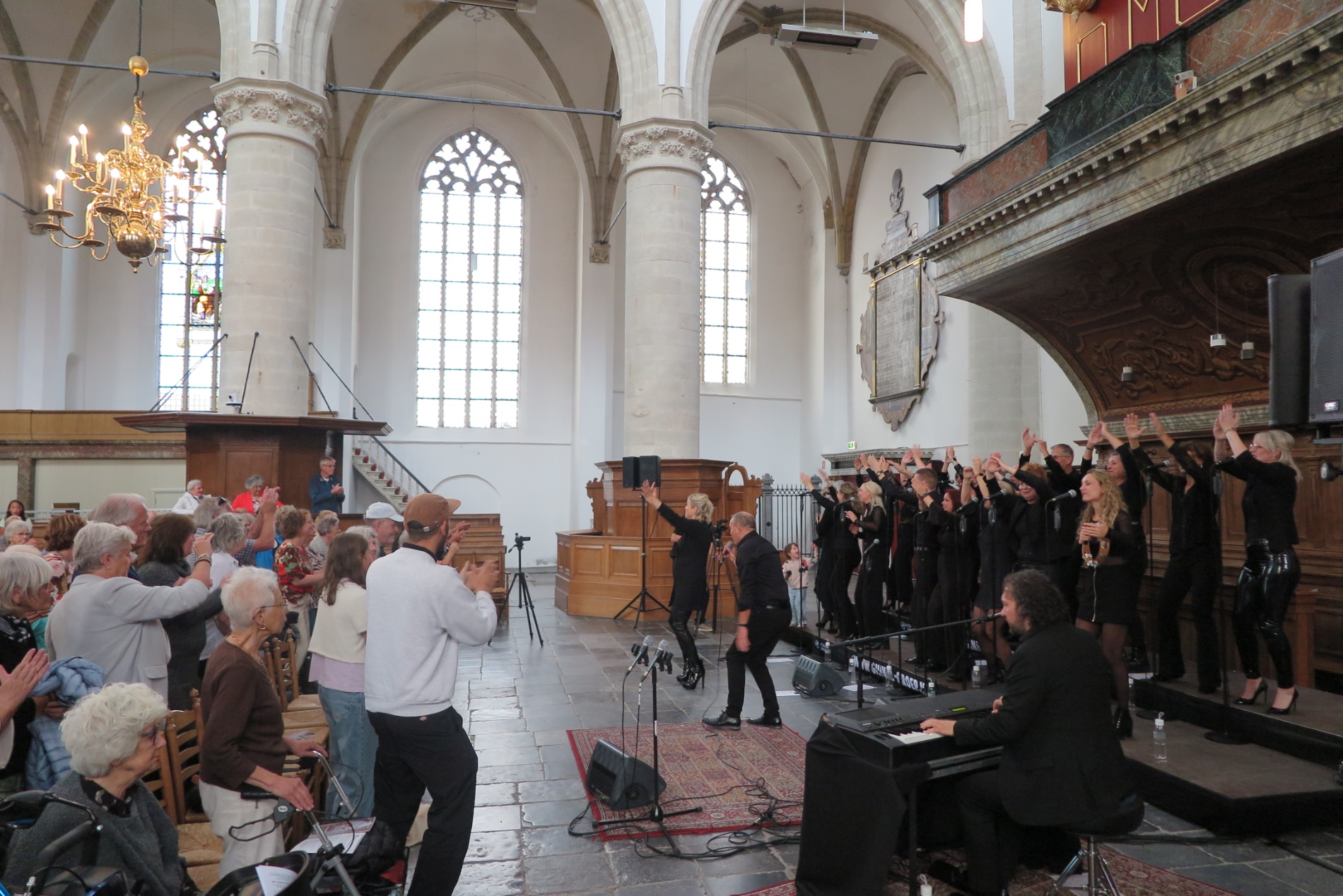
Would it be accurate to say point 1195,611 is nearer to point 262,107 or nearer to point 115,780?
point 115,780

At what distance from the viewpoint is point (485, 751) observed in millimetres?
5211

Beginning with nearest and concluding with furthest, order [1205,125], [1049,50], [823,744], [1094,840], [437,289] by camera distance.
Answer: [1094,840] < [823,744] < [1205,125] < [1049,50] < [437,289]

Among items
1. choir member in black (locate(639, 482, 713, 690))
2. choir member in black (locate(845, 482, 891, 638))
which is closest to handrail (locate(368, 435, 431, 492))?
choir member in black (locate(639, 482, 713, 690))

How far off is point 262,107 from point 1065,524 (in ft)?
33.7

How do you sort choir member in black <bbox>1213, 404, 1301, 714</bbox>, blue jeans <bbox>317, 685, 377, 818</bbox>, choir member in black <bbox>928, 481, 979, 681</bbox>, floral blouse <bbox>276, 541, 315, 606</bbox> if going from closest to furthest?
blue jeans <bbox>317, 685, 377, 818</bbox> < choir member in black <bbox>1213, 404, 1301, 714</bbox> < floral blouse <bbox>276, 541, 315, 606</bbox> < choir member in black <bbox>928, 481, 979, 681</bbox>

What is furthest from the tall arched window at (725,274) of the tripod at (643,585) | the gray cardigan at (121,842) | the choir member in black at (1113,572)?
the gray cardigan at (121,842)

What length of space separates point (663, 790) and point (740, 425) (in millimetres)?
15264

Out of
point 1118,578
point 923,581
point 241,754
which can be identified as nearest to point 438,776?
point 241,754

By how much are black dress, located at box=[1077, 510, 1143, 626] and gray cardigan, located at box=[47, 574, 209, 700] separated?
434 cm

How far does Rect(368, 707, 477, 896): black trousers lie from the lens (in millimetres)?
2902

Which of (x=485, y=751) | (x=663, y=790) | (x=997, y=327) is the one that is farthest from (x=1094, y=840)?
(x=997, y=327)

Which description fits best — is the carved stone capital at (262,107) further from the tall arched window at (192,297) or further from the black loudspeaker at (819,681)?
the black loudspeaker at (819,681)

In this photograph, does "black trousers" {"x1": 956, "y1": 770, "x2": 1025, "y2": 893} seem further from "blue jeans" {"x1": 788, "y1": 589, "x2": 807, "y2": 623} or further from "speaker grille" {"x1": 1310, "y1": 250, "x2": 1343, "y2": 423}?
"blue jeans" {"x1": 788, "y1": 589, "x2": 807, "y2": 623}

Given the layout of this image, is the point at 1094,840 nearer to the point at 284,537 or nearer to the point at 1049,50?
the point at 284,537
